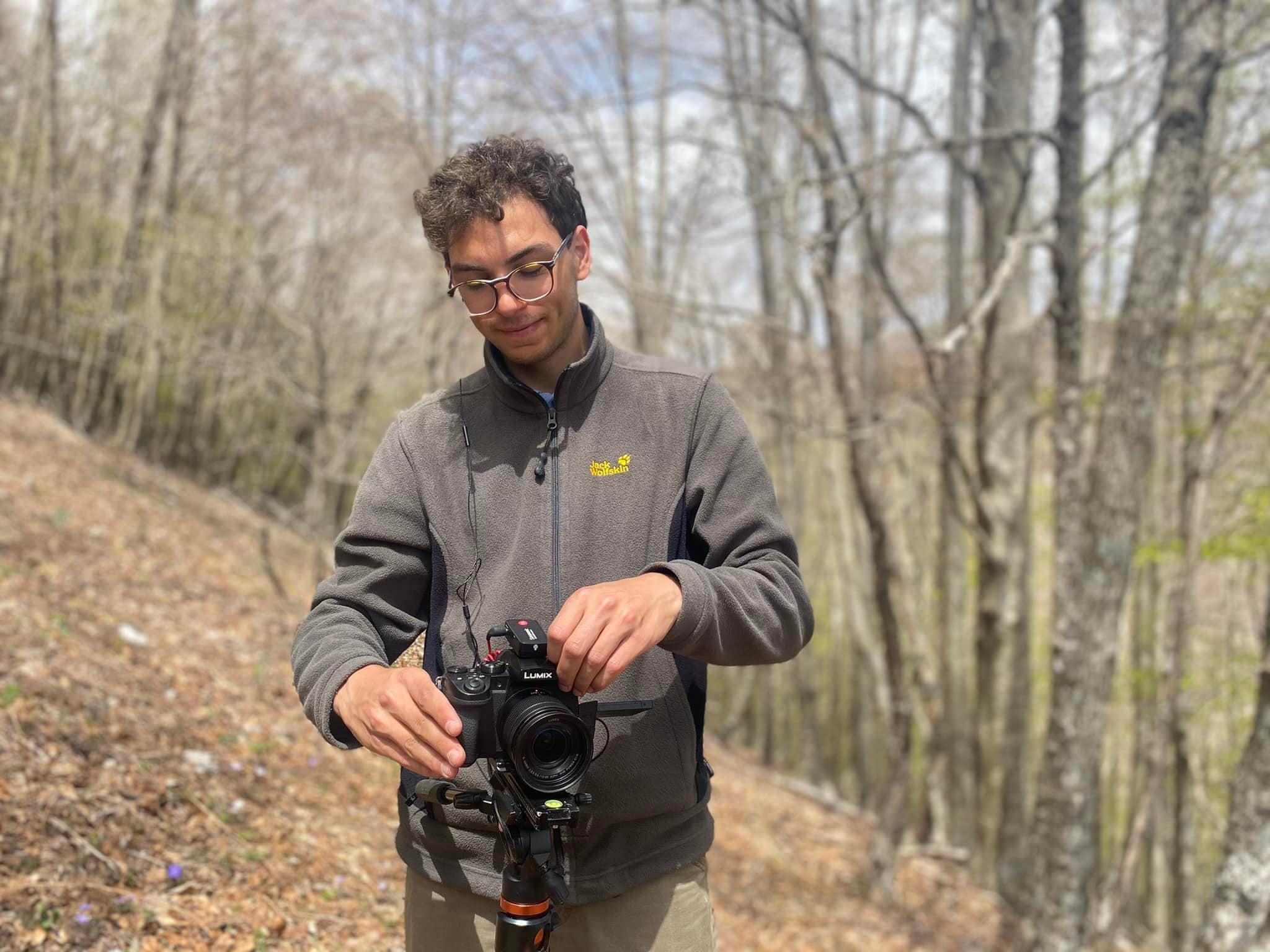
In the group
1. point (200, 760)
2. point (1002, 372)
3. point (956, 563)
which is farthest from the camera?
point (956, 563)

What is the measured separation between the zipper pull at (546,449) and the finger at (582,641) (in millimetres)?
462

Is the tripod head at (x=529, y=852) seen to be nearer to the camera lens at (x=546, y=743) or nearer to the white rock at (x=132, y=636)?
the camera lens at (x=546, y=743)

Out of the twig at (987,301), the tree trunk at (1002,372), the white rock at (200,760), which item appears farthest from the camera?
the tree trunk at (1002,372)

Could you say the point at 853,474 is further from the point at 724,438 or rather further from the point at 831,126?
the point at 724,438

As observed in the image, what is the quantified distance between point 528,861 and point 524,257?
3.30ft

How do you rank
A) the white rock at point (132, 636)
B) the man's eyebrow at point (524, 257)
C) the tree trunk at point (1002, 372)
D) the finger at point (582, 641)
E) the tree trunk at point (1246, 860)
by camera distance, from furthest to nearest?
1. the tree trunk at point (1002, 372)
2. the white rock at point (132, 636)
3. the tree trunk at point (1246, 860)
4. the man's eyebrow at point (524, 257)
5. the finger at point (582, 641)

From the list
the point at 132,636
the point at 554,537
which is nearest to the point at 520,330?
the point at 554,537

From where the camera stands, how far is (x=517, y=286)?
1.73 m

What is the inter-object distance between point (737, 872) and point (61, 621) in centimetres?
460

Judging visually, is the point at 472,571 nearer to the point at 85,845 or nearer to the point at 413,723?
the point at 413,723

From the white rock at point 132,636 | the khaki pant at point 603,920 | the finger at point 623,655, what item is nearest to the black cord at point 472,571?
the finger at point 623,655

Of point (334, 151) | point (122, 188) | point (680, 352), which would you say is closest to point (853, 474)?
point (334, 151)

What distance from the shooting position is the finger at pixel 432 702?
4.51 ft

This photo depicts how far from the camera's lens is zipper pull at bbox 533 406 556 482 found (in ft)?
5.82
